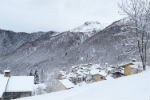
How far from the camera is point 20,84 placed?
1864cm

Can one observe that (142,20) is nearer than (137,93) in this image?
No

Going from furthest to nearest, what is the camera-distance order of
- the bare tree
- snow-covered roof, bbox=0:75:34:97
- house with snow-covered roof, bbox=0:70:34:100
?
1. snow-covered roof, bbox=0:75:34:97
2. house with snow-covered roof, bbox=0:70:34:100
3. the bare tree

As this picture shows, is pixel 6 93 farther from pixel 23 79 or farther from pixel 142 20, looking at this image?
pixel 142 20

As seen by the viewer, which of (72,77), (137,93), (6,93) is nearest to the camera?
(137,93)

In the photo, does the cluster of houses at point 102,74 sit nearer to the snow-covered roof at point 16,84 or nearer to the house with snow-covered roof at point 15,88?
the snow-covered roof at point 16,84

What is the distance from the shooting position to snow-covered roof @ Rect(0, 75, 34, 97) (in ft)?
56.7

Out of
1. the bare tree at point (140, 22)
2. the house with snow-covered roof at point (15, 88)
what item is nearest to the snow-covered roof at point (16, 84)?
the house with snow-covered roof at point (15, 88)

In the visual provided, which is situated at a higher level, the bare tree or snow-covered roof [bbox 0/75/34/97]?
the bare tree

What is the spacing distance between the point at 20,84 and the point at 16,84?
0.47 metres

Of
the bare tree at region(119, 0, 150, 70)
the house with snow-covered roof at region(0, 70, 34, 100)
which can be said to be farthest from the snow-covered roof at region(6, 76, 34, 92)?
the bare tree at region(119, 0, 150, 70)

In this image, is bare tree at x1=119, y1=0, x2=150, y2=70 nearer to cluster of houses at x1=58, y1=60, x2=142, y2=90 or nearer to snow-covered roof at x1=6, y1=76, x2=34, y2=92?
cluster of houses at x1=58, y1=60, x2=142, y2=90

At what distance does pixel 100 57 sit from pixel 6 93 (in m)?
118

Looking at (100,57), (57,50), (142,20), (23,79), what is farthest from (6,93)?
(57,50)

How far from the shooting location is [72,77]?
52.8 meters
